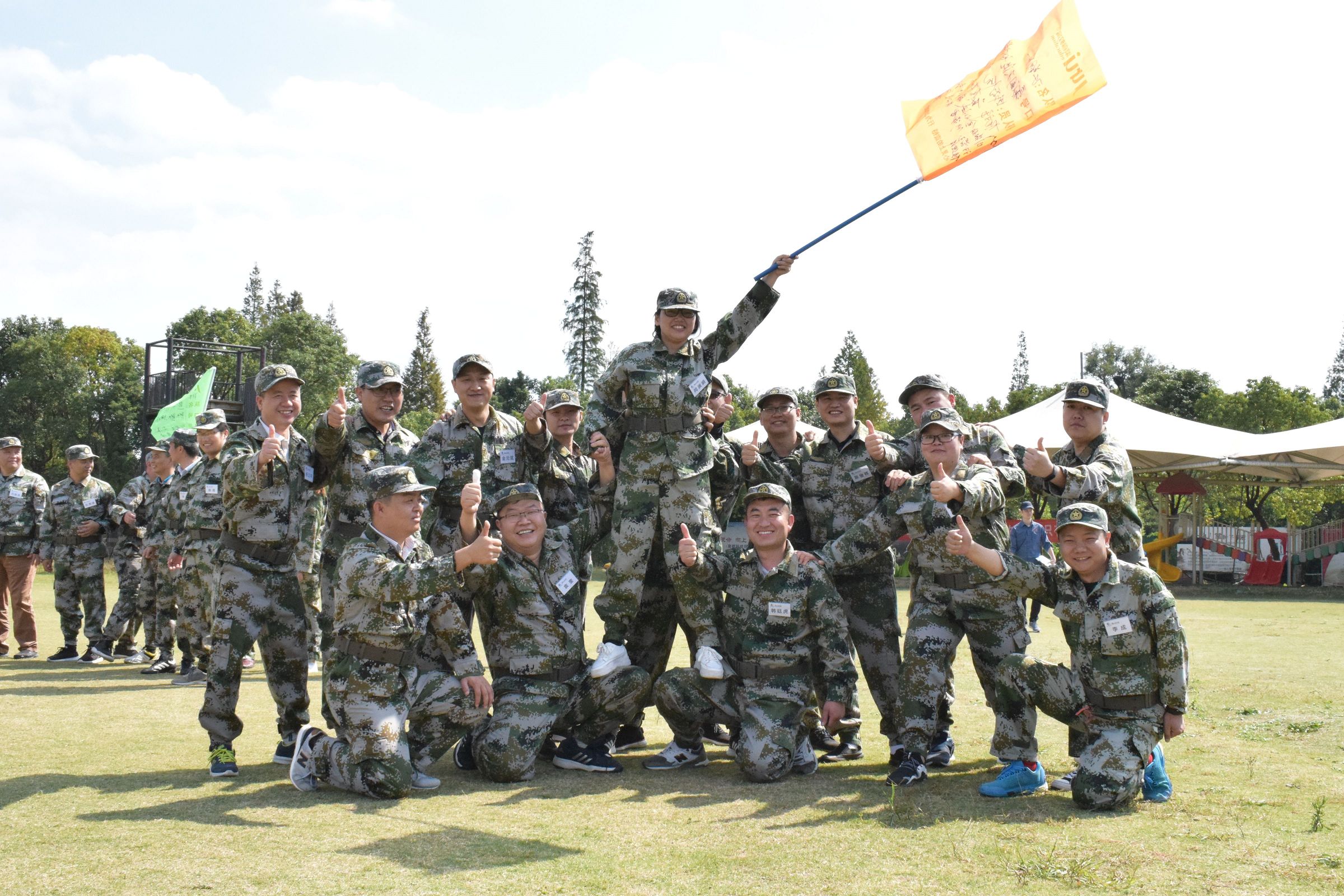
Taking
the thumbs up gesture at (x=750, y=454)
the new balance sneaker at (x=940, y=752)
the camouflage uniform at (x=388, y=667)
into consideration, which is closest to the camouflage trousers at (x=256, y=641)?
the camouflage uniform at (x=388, y=667)

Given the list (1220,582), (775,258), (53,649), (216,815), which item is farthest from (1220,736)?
(1220,582)

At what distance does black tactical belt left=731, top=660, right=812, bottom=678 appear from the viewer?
20.4ft

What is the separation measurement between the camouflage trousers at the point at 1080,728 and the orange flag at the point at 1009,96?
3.31m

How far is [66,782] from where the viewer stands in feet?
18.4

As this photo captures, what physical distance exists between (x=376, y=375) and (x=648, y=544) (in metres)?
2.16

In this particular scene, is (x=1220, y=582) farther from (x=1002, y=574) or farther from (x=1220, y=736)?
(x=1002, y=574)

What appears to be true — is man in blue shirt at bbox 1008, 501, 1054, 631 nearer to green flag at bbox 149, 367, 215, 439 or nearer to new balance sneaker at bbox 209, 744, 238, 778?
new balance sneaker at bbox 209, 744, 238, 778

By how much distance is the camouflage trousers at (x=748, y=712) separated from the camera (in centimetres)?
584

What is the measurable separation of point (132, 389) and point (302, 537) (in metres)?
54.7

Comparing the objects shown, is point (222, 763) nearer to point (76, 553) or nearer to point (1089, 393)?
point (1089, 393)

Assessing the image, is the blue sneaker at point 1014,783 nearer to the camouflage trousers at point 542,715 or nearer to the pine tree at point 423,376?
the camouflage trousers at point 542,715

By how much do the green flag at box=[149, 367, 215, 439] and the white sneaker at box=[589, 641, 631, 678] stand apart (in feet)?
35.4

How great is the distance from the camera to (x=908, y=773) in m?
5.69

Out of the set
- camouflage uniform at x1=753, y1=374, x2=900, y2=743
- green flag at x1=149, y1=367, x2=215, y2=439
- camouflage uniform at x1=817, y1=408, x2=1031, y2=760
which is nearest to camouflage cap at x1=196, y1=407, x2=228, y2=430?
green flag at x1=149, y1=367, x2=215, y2=439
